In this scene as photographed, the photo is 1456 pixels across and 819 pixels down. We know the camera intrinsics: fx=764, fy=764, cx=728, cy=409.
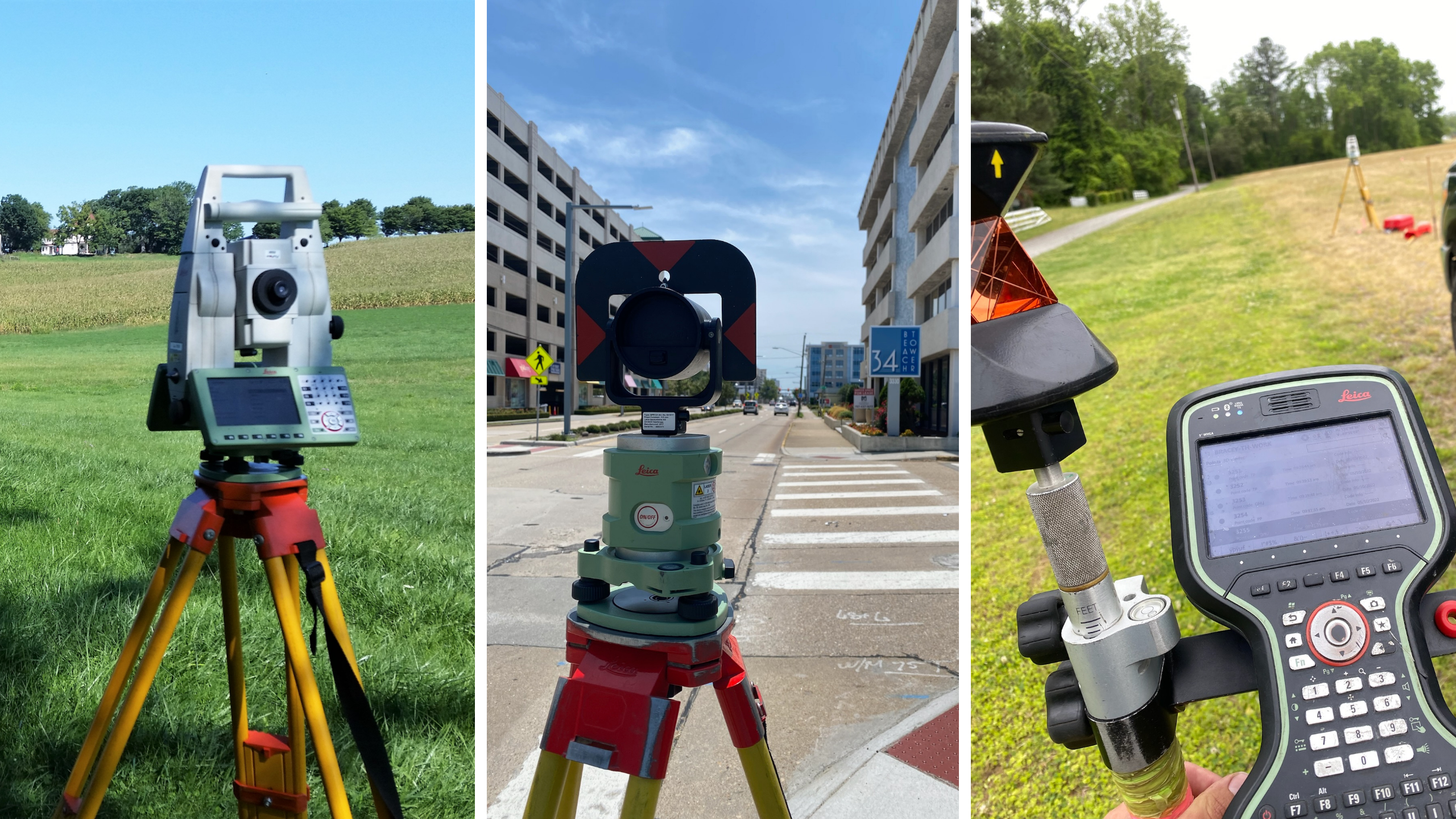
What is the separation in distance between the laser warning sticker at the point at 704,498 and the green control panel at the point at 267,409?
2.44 ft

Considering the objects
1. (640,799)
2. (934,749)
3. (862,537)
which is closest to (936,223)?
(862,537)

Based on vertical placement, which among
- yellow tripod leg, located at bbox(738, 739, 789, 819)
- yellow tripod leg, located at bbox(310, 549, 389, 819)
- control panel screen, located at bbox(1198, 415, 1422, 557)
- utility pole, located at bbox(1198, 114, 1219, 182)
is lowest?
yellow tripod leg, located at bbox(738, 739, 789, 819)

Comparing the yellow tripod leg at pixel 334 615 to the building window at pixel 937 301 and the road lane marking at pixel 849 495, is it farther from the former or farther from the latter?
the road lane marking at pixel 849 495

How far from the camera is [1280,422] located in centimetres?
78

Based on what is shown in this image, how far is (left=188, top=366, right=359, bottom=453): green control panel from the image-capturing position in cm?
144

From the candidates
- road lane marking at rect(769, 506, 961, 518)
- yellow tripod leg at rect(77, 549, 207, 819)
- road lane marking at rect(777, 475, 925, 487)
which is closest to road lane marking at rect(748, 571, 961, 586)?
road lane marking at rect(769, 506, 961, 518)

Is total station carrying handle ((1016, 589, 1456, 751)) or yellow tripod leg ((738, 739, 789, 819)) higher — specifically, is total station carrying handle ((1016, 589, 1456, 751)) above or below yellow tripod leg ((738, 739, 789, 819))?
above

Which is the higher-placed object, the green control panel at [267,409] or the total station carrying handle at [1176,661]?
the green control panel at [267,409]

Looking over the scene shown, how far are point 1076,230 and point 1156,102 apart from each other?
106 inches

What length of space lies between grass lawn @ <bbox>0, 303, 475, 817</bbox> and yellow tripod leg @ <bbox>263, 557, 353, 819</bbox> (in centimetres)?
58

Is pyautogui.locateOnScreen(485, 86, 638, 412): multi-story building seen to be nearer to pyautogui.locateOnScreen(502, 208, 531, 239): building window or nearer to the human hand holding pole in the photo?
pyautogui.locateOnScreen(502, 208, 531, 239): building window

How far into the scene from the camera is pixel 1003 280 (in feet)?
2.44

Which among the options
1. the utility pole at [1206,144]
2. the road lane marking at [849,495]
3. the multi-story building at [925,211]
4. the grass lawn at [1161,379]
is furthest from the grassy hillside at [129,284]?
the utility pole at [1206,144]

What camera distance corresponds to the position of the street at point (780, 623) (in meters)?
2.65
